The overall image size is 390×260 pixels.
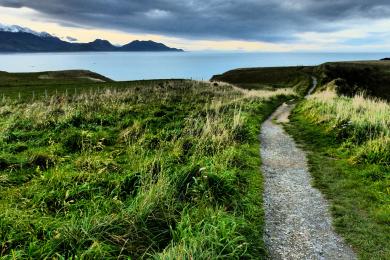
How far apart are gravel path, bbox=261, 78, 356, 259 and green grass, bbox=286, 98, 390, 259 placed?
0.31 m

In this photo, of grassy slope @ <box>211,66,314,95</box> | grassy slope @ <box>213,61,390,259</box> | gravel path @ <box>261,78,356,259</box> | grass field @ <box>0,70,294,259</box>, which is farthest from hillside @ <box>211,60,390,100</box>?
grass field @ <box>0,70,294,259</box>

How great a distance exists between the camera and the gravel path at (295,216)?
7.55 metres

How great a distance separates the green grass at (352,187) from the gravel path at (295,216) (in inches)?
12.0

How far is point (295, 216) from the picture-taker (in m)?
9.21

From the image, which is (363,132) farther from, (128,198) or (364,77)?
(364,77)

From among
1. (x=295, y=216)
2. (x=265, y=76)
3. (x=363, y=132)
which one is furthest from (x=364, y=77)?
(x=295, y=216)

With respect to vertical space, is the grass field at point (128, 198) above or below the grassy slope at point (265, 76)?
below

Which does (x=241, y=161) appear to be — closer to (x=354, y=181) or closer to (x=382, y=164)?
(x=354, y=181)

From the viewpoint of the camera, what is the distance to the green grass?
8023mm

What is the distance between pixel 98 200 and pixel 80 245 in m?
2.25

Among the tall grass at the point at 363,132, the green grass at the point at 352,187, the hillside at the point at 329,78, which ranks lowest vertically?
the green grass at the point at 352,187

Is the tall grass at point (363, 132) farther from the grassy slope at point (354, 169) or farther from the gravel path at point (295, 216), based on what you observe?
the gravel path at point (295, 216)

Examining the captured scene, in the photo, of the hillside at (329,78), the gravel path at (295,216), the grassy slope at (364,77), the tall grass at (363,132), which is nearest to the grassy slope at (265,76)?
the hillside at (329,78)

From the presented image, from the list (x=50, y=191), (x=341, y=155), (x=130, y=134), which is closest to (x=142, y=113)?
(x=130, y=134)
